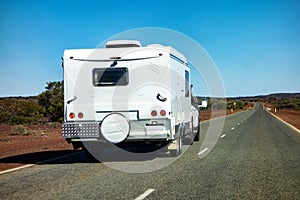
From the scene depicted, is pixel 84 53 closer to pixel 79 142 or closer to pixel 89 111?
pixel 89 111

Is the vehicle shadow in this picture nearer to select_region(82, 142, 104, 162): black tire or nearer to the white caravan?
select_region(82, 142, 104, 162): black tire

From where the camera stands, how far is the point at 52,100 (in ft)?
120

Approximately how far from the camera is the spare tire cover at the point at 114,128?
1071 cm

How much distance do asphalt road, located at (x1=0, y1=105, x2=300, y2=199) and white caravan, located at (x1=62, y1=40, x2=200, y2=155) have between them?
89 centimetres

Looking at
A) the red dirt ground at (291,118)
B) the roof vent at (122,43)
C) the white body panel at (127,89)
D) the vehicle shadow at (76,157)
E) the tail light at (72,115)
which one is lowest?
the vehicle shadow at (76,157)

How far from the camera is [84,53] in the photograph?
10945 mm

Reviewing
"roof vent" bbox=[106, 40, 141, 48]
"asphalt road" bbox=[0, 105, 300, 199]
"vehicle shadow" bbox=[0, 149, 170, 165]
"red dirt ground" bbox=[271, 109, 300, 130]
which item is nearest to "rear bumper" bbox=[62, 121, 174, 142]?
"asphalt road" bbox=[0, 105, 300, 199]

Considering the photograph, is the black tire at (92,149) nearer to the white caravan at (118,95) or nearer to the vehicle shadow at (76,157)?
the vehicle shadow at (76,157)

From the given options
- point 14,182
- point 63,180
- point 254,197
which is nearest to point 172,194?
point 254,197

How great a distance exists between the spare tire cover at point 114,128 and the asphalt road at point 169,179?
755mm

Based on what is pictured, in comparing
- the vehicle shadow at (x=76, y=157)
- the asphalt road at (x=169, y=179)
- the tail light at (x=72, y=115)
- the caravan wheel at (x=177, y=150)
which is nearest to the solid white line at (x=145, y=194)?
the asphalt road at (x=169, y=179)

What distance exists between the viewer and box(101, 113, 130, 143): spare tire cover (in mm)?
10711

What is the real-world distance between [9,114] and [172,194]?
31.4 metres

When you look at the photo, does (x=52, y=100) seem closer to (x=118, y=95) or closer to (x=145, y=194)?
(x=118, y=95)
